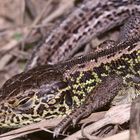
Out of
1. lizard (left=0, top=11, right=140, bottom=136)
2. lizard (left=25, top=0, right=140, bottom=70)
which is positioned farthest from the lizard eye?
lizard (left=25, top=0, right=140, bottom=70)

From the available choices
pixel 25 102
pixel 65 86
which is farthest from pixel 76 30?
pixel 25 102

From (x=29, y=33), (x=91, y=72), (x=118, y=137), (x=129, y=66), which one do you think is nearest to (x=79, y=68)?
(x=91, y=72)

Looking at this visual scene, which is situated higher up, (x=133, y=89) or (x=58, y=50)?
(x=58, y=50)

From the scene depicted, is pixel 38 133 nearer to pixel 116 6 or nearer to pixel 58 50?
pixel 58 50

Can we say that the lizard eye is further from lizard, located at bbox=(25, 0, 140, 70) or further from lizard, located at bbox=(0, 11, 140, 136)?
lizard, located at bbox=(25, 0, 140, 70)

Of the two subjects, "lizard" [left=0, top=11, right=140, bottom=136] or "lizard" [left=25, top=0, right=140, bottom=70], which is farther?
"lizard" [left=25, top=0, right=140, bottom=70]

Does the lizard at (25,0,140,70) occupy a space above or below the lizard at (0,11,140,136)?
above
